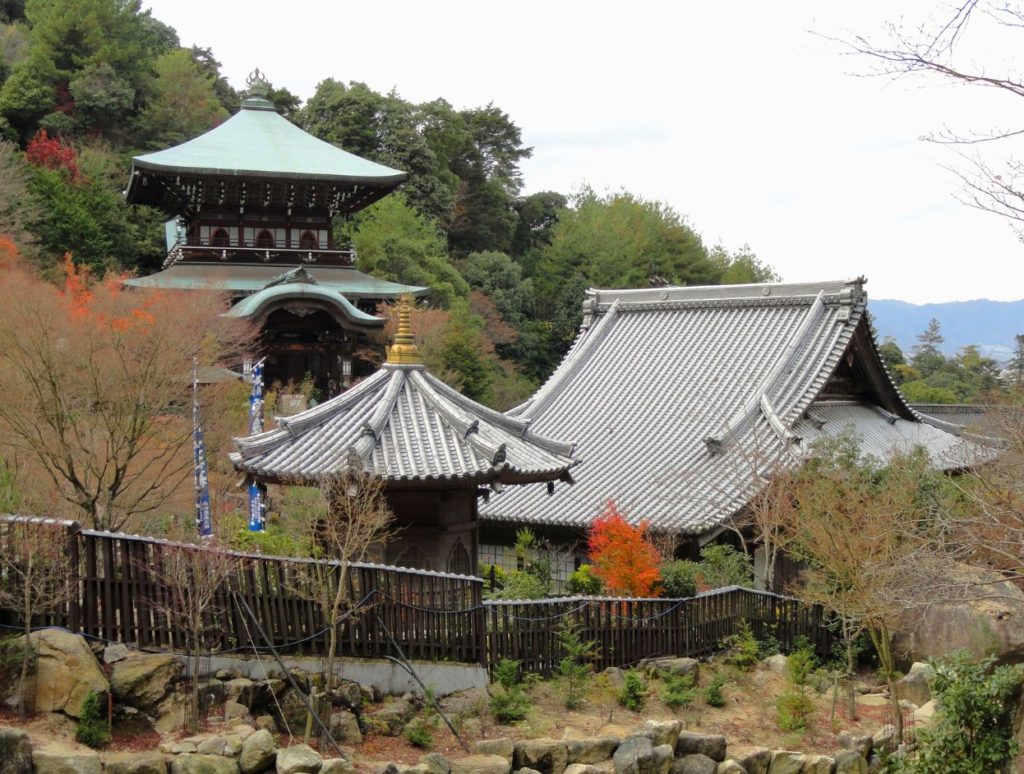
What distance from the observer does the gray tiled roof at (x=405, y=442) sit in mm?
11266

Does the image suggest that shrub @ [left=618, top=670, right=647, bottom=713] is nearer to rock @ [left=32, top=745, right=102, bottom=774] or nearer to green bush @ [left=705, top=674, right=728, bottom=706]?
green bush @ [left=705, top=674, right=728, bottom=706]

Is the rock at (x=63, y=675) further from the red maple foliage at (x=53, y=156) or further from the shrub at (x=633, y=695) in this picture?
the red maple foliage at (x=53, y=156)

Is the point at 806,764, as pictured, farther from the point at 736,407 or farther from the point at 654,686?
the point at 736,407

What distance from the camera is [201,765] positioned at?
8117 millimetres

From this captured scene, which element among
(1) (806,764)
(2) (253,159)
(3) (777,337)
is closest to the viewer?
(1) (806,764)

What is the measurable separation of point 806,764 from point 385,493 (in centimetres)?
495

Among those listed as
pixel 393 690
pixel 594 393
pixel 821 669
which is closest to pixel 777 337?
pixel 594 393

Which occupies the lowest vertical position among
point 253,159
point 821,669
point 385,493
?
point 821,669

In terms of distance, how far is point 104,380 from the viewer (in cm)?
1529

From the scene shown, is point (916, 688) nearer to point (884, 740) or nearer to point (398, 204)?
point (884, 740)

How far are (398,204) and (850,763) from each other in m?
31.2

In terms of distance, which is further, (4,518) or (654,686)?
(654,686)

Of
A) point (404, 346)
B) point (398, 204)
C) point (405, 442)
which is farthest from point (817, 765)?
point (398, 204)

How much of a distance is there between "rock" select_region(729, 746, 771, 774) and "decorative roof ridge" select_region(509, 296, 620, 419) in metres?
12.8
